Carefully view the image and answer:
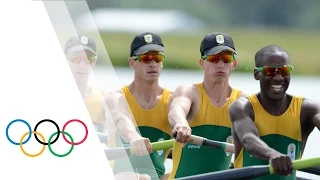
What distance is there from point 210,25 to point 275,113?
14061 millimetres

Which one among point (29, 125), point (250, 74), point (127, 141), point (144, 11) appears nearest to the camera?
point (29, 125)

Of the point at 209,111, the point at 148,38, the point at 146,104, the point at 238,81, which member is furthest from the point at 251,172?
the point at 238,81

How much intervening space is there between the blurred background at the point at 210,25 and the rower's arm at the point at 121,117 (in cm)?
962

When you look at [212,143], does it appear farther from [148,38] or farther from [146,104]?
[148,38]

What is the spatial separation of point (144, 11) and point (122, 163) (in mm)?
14596

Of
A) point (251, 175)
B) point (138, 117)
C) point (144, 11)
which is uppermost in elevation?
point (144, 11)

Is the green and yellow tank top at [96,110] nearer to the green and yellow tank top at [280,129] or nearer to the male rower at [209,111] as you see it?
the male rower at [209,111]

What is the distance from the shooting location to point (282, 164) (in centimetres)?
551

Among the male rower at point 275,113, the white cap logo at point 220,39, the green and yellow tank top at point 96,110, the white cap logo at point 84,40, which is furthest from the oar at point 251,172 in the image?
the white cap logo at point 84,40

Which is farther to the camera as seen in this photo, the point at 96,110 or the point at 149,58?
the point at 96,110

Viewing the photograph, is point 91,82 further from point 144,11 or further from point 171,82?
point 144,11

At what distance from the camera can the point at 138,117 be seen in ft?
23.2

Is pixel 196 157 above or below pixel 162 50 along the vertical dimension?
below

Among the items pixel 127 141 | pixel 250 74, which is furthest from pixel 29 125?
pixel 250 74
